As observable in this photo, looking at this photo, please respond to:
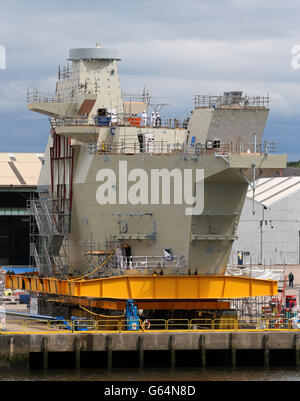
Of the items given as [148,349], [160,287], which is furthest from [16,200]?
[148,349]

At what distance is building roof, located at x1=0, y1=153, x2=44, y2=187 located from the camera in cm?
9031

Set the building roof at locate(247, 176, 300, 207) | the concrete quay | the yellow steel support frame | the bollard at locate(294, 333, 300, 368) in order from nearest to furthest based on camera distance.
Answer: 1. the concrete quay
2. the bollard at locate(294, 333, 300, 368)
3. the yellow steel support frame
4. the building roof at locate(247, 176, 300, 207)

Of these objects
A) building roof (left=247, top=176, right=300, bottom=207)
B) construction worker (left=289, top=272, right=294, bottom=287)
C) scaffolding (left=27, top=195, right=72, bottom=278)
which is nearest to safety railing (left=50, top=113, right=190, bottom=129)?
scaffolding (left=27, top=195, right=72, bottom=278)

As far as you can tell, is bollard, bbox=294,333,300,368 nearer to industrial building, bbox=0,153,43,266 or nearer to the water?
the water

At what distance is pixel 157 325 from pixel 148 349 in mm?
3425

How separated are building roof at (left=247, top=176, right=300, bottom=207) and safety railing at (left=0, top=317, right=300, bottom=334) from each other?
44.3 meters

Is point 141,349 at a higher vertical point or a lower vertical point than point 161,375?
higher

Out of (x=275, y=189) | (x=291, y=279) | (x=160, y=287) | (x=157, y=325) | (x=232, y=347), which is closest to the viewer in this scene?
(x=232, y=347)

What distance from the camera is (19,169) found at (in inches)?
3676

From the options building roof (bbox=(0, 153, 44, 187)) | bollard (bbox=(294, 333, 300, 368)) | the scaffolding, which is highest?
building roof (bbox=(0, 153, 44, 187))

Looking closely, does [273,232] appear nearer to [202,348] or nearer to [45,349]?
[202,348]

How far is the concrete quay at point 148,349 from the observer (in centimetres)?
4972

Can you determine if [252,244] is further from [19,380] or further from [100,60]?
[19,380]
